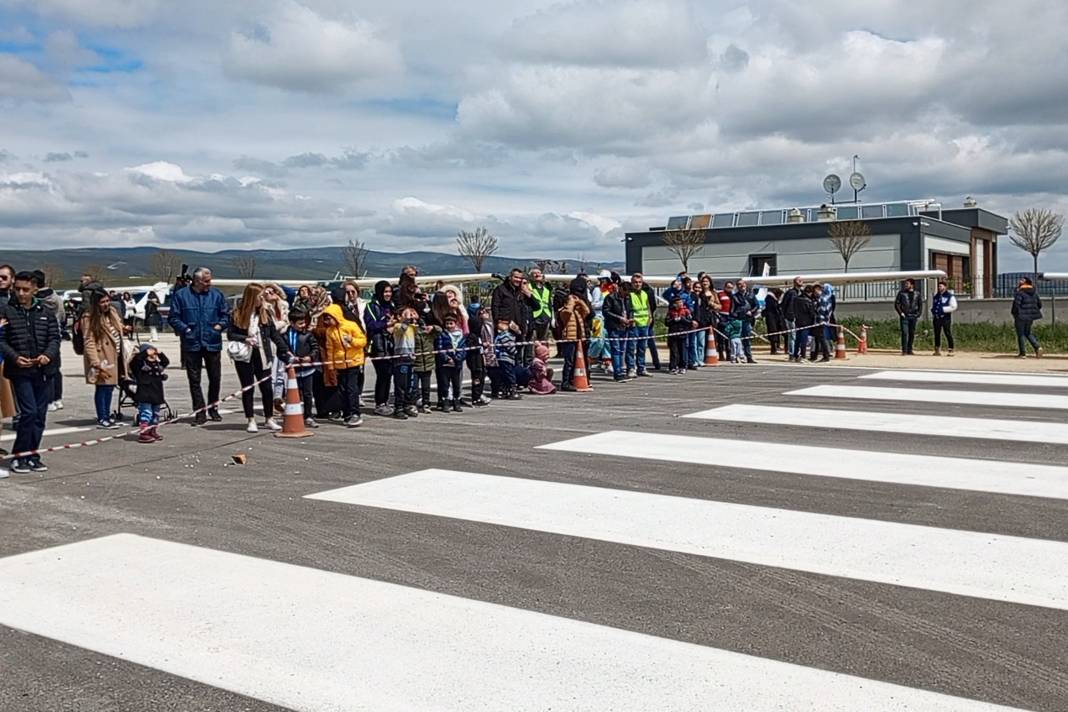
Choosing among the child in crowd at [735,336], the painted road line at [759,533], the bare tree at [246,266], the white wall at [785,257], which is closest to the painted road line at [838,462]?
the painted road line at [759,533]

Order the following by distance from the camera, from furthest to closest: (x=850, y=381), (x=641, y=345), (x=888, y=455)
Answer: (x=641, y=345) → (x=850, y=381) → (x=888, y=455)

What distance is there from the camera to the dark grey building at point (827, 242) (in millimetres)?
49656

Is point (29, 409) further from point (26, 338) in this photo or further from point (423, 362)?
point (423, 362)

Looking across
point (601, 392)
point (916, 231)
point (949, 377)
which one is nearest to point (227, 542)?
point (601, 392)

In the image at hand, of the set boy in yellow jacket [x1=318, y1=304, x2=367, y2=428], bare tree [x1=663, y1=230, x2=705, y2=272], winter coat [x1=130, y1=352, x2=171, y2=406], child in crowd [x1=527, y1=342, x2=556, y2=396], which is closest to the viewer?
winter coat [x1=130, y1=352, x2=171, y2=406]

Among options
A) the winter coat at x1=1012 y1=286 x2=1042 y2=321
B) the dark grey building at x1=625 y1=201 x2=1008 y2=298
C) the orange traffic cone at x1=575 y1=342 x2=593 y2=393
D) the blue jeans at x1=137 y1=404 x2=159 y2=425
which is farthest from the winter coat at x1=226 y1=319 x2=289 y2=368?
the dark grey building at x1=625 y1=201 x2=1008 y2=298

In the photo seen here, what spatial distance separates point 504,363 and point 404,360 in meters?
2.14

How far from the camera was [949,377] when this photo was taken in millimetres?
16750

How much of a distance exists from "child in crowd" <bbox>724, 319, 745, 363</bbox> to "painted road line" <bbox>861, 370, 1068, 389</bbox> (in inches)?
140

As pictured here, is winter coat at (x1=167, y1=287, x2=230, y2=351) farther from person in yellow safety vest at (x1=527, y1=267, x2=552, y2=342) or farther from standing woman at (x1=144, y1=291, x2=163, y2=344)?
standing woman at (x1=144, y1=291, x2=163, y2=344)

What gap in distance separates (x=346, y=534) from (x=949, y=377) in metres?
12.9

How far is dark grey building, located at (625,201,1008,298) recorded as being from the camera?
4966 cm

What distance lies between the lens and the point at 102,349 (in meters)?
12.0

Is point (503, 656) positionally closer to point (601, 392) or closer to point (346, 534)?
point (346, 534)
